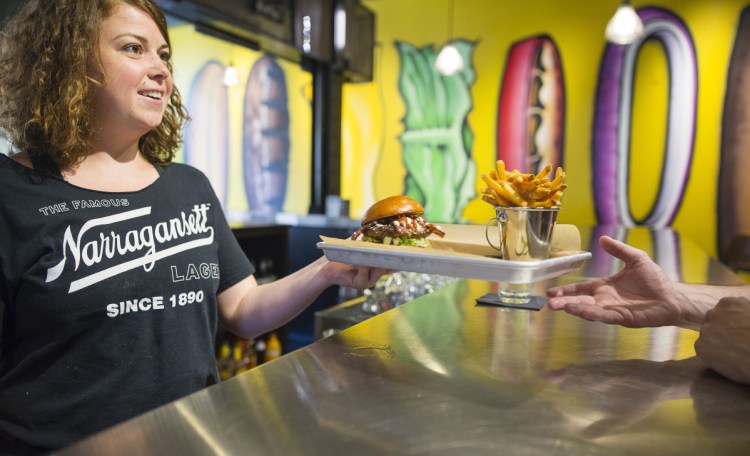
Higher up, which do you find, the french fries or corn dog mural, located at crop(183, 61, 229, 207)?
corn dog mural, located at crop(183, 61, 229, 207)

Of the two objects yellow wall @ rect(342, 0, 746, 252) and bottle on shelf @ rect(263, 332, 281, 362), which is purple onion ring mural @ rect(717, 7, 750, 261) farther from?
bottle on shelf @ rect(263, 332, 281, 362)

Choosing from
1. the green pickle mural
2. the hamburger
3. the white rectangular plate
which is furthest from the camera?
the green pickle mural

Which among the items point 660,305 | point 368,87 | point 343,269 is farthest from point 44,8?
point 368,87

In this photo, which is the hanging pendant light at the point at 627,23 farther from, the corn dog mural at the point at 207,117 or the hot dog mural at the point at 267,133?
the corn dog mural at the point at 207,117

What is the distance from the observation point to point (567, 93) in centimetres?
538

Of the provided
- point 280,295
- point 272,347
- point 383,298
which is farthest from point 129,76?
point 272,347

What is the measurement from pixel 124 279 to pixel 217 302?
36cm

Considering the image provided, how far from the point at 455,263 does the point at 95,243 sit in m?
0.74

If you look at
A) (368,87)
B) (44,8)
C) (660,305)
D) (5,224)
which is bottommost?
(660,305)

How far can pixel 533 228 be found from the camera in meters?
1.08

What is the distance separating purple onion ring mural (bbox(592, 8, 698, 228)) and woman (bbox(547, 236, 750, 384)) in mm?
4376

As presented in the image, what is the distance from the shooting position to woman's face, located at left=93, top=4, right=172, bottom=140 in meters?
1.22

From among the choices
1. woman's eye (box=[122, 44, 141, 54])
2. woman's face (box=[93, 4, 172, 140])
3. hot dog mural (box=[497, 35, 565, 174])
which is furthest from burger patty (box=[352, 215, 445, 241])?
hot dog mural (box=[497, 35, 565, 174])

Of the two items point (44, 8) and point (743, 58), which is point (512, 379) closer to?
point (44, 8)
